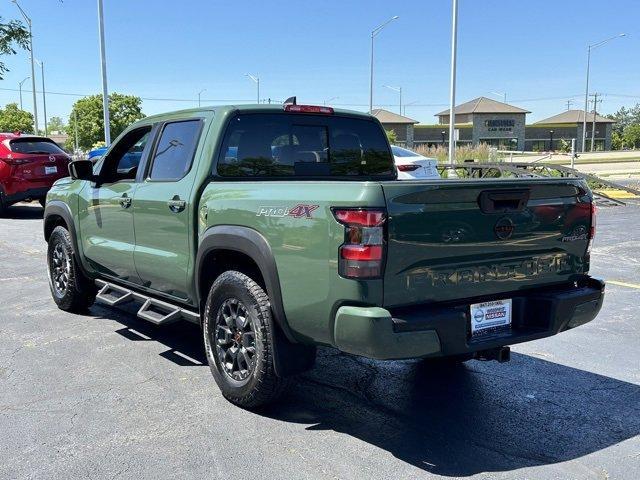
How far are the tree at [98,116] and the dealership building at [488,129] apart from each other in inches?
1229

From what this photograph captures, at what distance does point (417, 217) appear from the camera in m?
3.29

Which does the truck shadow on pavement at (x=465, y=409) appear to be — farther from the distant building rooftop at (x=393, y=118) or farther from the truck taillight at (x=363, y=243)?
the distant building rooftop at (x=393, y=118)

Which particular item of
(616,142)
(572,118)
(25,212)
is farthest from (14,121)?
(616,142)

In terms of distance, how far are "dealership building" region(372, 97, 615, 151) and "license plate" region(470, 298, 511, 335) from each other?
77.4m

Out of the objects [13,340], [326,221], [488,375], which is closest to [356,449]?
[326,221]

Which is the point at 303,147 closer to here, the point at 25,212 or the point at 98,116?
the point at 25,212

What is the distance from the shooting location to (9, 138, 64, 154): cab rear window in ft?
45.1

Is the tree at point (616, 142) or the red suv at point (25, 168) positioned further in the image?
the tree at point (616, 142)

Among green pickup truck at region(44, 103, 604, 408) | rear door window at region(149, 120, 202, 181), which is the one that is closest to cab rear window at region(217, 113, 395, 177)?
green pickup truck at region(44, 103, 604, 408)

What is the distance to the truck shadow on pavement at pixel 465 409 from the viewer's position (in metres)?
3.54

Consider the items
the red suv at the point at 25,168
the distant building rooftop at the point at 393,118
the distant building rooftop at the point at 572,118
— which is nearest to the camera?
the red suv at the point at 25,168

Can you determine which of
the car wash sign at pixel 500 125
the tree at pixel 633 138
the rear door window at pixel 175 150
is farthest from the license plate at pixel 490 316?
the tree at pixel 633 138

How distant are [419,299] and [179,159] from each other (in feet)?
7.55

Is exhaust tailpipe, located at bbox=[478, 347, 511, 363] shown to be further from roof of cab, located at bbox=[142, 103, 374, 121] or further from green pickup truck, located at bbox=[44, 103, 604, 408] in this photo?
roof of cab, located at bbox=[142, 103, 374, 121]
